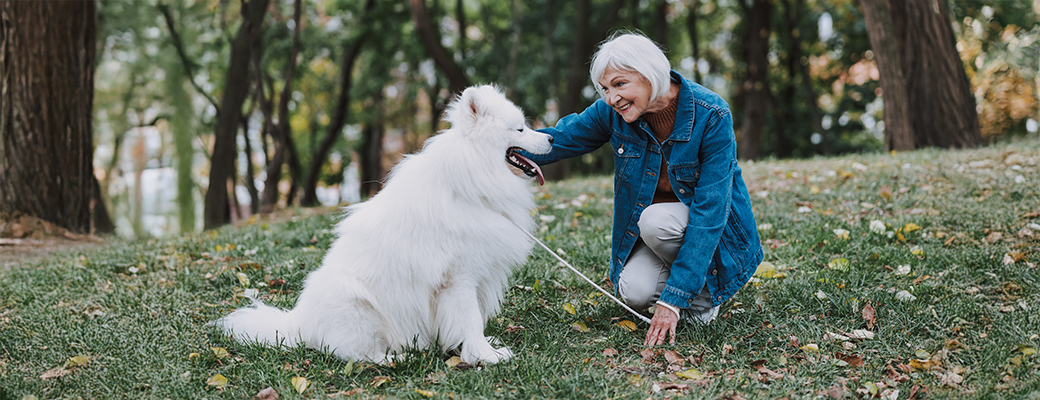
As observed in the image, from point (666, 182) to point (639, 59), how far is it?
766 mm

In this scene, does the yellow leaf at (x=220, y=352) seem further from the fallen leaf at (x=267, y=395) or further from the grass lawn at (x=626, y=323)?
the fallen leaf at (x=267, y=395)

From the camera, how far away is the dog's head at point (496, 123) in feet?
9.73

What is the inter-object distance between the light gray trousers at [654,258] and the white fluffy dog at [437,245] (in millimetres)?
678

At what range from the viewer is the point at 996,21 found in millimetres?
12336

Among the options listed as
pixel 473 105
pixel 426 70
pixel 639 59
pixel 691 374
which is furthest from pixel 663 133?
pixel 426 70

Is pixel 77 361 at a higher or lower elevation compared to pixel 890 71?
lower

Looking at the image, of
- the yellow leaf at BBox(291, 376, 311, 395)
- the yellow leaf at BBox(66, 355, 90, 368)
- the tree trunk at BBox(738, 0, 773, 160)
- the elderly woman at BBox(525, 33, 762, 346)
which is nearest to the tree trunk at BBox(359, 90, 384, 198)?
the tree trunk at BBox(738, 0, 773, 160)

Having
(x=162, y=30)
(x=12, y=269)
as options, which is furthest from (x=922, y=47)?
(x=162, y=30)

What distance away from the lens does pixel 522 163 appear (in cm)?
318

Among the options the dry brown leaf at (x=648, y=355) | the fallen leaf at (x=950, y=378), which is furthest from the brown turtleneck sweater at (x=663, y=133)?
the fallen leaf at (x=950, y=378)

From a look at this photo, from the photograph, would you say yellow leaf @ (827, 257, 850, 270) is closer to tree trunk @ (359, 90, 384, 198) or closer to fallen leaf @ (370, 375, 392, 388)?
fallen leaf @ (370, 375, 392, 388)

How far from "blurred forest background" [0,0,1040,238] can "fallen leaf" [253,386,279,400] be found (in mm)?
5211

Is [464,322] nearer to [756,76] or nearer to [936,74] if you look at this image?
[936,74]

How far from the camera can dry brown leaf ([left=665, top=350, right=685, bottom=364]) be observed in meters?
3.13
